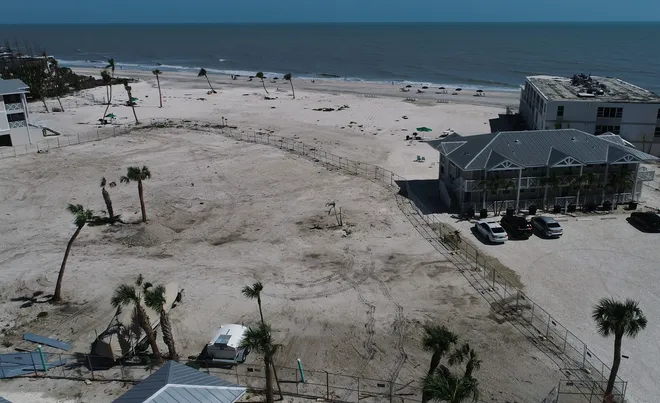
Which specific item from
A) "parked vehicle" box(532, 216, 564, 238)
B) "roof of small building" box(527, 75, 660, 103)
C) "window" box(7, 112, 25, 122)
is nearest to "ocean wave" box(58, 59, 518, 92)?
"roof of small building" box(527, 75, 660, 103)

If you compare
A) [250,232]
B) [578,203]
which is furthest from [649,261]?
[250,232]

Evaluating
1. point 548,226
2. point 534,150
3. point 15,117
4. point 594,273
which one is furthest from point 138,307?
point 15,117

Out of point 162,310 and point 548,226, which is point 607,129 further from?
point 162,310

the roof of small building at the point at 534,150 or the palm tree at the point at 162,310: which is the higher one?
the roof of small building at the point at 534,150

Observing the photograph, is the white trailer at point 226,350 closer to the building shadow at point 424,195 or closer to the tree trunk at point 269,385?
the tree trunk at point 269,385

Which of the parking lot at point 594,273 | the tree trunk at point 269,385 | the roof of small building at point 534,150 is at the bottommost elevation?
the parking lot at point 594,273

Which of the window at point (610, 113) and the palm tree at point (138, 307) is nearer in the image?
the palm tree at point (138, 307)

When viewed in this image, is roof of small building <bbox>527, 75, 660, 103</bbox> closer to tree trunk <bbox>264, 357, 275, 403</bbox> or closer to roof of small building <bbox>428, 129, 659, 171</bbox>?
roof of small building <bbox>428, 129, 659, 171</bbox>

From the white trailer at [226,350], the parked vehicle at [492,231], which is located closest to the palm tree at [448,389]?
the white trailer at [226,350]
